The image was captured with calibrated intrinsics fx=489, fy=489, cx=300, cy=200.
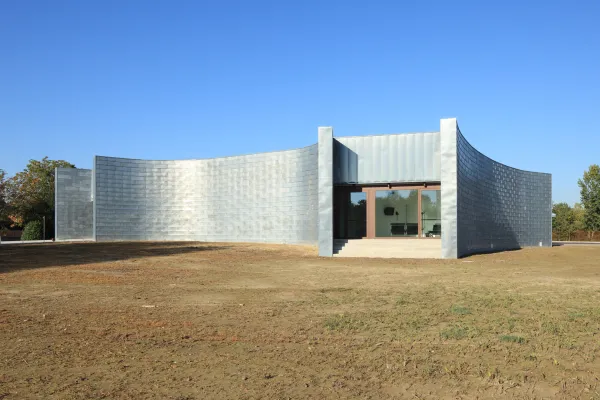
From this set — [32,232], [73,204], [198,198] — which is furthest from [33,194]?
[198,198]

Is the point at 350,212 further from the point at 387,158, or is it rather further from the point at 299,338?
the point at 299,338

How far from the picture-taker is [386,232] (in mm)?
22734

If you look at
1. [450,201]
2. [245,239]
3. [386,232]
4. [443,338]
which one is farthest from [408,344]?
[245,239]

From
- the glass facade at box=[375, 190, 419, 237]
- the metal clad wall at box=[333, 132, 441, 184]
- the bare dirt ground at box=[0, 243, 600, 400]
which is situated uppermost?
the metal clad wall at box=[333, 132, 441, 184]

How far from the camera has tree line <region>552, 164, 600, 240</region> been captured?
5575cm

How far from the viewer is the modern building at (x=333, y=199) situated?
21219 mm

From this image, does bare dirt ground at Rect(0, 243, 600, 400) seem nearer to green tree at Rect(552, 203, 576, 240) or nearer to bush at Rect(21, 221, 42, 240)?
bush at Rect(21, 221, 42, 240)

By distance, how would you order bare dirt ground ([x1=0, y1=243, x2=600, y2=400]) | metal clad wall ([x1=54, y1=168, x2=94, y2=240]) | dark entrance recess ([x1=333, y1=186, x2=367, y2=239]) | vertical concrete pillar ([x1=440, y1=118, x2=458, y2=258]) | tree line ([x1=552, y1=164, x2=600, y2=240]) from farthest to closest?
tree line ([x1=552, y1=164, x2=600, y2=240]) → metal clad wall ([x1=54, y1=168, x2=94, y2=240]) → dark entrance recess ([x1=333, y1=186, x2=367, y2=239]) → vertical concrete pillar ([x1=440, y1=118, x2=458, y2=258]) → bare dirt ground ([x1=0, y1=243, x2=600, y2=400])

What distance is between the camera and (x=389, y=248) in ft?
70.3

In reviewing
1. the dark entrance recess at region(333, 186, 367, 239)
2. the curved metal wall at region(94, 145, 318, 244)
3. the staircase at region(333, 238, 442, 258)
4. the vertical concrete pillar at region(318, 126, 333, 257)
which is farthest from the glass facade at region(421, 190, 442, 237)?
the curved metal wall at region(94, 145, 318, 244)

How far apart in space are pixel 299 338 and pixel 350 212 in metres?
16.9

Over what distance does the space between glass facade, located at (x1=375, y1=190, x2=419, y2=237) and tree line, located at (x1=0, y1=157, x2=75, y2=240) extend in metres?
29.4

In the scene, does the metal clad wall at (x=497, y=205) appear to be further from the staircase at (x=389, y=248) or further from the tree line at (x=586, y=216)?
the tree line at (x=586, y=216)

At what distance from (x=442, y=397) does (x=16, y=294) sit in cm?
925
